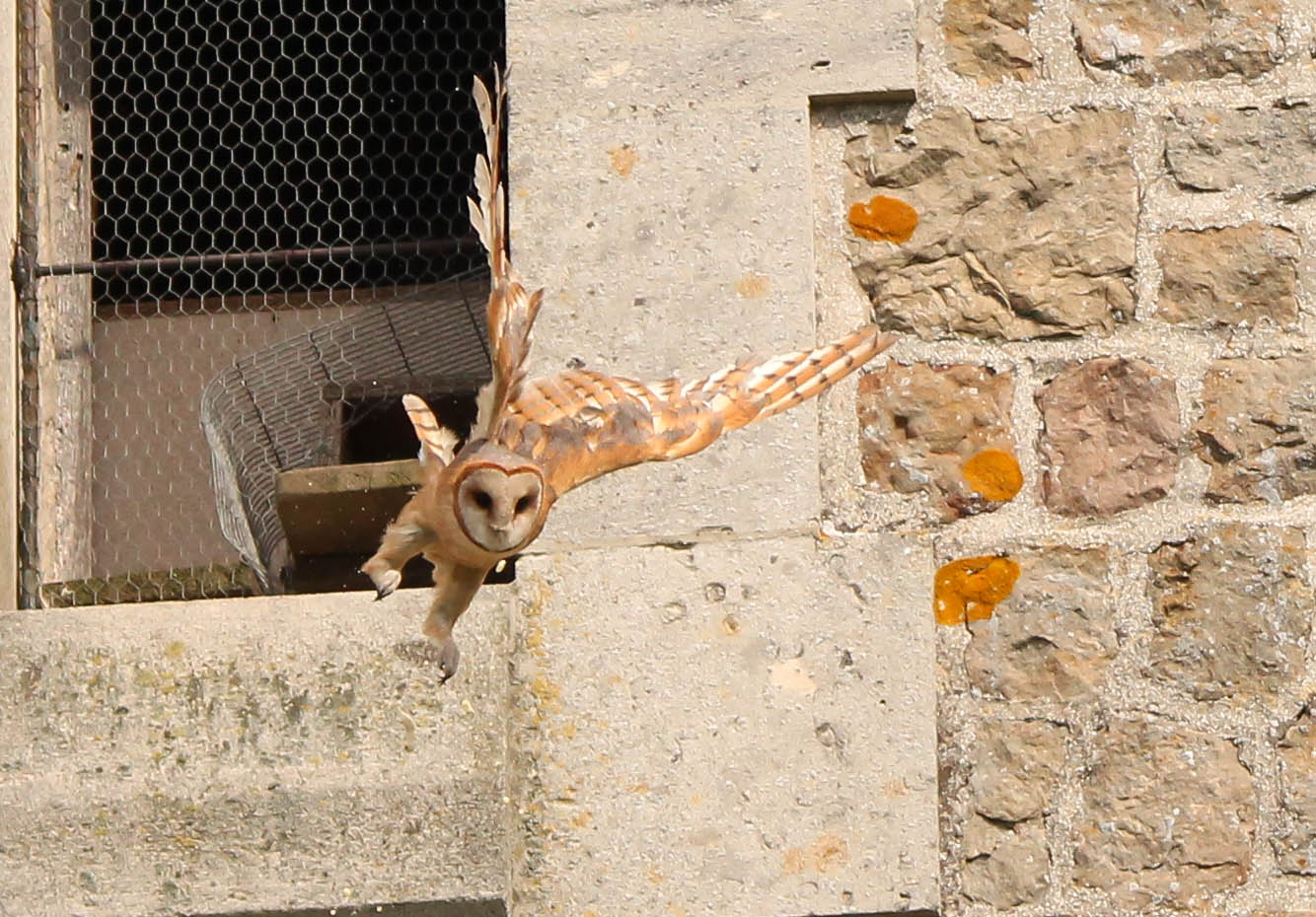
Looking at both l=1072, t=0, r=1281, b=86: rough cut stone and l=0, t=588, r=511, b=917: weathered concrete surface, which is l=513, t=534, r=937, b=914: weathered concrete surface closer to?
l=0, t=588, r=511, b=917: weathered concrete surface

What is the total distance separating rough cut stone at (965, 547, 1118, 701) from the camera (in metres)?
3.33

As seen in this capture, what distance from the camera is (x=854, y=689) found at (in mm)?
3311

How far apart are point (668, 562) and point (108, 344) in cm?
111

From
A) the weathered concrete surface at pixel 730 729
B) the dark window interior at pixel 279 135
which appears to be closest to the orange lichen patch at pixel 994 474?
the weathered concrete surface at pixel 730 729

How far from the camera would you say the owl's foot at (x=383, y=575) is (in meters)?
2.93

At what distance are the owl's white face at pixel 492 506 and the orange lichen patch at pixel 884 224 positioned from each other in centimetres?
79

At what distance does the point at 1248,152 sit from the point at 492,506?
1217 mm

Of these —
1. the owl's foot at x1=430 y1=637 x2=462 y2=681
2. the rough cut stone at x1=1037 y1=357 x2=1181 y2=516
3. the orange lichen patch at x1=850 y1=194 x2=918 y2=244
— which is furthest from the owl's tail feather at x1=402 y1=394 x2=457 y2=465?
the rough cut stone at x1=1037 y1=357 x2=1181 y2=516

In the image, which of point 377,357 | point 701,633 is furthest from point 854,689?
point 377,357

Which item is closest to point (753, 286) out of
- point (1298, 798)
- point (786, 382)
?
point (786, 382)

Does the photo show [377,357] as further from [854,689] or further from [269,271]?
[854,689]

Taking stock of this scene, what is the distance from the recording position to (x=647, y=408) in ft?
10.4

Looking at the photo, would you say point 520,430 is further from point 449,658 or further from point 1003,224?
point 1003,224

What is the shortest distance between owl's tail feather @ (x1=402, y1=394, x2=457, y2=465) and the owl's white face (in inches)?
3.2
